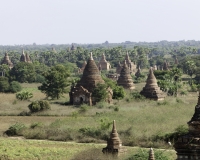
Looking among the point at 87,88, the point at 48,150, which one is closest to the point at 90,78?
the point at 87,88

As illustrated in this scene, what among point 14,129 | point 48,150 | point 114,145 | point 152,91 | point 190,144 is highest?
point 190,144

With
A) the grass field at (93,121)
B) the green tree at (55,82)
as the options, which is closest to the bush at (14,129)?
the grass field at (93,121)

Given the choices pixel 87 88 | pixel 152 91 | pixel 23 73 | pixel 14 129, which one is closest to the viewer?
pixel 14 129

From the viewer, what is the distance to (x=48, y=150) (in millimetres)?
26719

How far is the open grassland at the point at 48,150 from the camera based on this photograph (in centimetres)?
2341

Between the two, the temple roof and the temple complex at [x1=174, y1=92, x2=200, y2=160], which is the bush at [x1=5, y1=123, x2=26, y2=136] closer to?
the temple roof

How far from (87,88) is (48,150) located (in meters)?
17.1

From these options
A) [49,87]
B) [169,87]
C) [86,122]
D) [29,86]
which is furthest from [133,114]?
[29,86]

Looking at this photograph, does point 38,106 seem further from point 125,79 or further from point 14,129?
point 125,79

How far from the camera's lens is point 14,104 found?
146 ft

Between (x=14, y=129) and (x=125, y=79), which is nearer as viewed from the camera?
(x=14, y=129)

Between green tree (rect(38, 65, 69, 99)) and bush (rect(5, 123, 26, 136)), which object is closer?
bush (rect(5, 123, 26, 136))

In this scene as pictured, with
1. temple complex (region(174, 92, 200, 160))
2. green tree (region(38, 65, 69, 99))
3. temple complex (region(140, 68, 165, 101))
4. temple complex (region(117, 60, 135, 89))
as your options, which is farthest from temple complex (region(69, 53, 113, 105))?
temple complex (region(174, 92, 200, 160))

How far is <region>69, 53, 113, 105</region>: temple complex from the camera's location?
42.8 m
